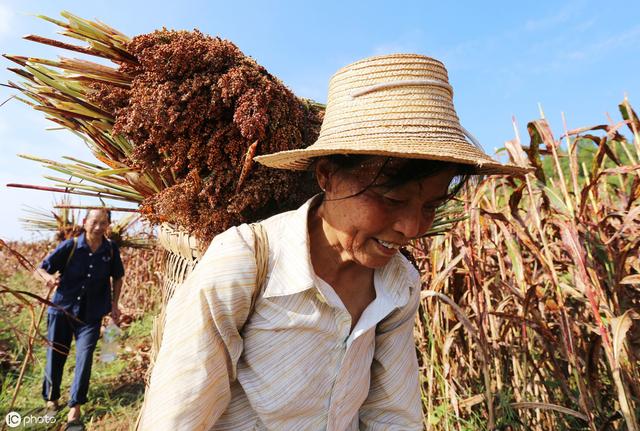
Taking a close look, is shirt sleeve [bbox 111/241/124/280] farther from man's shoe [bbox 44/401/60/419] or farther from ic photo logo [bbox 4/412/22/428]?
ic photo logo [bbox 4/412/22/428]

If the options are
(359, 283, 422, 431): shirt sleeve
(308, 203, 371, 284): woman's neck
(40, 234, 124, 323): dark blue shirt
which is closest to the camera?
(308, 203, 371, 284): woman's neck

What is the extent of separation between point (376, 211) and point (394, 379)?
635 millimetres

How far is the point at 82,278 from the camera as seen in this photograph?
430cm

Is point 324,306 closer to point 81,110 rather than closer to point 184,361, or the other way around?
point 184,361

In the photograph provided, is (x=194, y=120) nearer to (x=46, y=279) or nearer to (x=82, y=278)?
(x=46, y=279)

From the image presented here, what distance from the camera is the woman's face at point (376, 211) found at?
43.6 inches

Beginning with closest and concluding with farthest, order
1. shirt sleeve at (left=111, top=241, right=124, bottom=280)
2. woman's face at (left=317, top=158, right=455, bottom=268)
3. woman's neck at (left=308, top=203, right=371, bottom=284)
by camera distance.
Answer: woman's face at (left=317, top=158, right=455, bottom=268), woman's neck at (left=308, top=203, right=371, bottom=284), shirt sleeve at (left=111, top=241, right=124, bottom=280)

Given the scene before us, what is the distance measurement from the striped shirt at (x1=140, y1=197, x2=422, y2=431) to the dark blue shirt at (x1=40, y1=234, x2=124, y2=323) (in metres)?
3.71

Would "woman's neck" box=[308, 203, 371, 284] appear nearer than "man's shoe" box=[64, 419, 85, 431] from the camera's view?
Yes

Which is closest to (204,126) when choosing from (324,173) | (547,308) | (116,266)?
(324,173)

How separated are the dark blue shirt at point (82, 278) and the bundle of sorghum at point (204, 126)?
345 cm

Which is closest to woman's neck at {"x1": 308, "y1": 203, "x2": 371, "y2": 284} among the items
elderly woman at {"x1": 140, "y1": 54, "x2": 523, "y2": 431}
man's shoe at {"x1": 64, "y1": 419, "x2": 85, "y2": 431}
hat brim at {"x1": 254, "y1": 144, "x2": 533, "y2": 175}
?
elderly woman at {"x1": 140, "y1": 54, "x2": 523, "y2": 431}

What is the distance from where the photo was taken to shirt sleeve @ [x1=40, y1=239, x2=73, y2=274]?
414cm

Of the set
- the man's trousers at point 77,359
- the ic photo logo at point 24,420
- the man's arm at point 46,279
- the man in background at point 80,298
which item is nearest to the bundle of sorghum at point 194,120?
the man's arm at point 46,279
